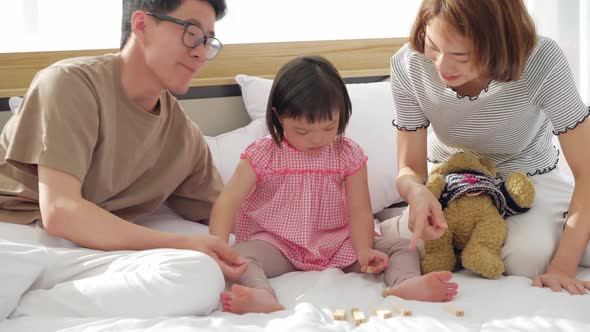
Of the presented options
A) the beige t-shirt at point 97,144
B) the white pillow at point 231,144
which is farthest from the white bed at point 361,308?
the white pillow at point 231,144

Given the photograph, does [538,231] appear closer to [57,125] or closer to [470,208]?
[470,208]

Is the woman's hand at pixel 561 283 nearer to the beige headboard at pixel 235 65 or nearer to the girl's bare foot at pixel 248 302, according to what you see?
the girl's bare foot at pixel 248 302

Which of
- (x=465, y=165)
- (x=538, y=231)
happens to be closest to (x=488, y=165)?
(x=465, y=165)

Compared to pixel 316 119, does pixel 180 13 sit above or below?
above

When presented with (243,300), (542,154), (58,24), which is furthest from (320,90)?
(58,24)

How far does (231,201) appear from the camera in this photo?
1594 millimetres

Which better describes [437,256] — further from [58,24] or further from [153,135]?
[58,24]

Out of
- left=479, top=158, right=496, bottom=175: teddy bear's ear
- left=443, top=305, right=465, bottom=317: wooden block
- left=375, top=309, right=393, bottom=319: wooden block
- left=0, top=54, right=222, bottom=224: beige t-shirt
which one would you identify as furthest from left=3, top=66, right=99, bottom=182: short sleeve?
left=479, top=158, right=496, bottom=175: teddy bear's ear

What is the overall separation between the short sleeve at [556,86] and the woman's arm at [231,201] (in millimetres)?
665

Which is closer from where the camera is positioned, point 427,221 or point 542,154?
point 427,221

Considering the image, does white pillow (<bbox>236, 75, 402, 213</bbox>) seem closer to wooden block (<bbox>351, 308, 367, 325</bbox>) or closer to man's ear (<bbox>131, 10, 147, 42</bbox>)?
man's ear (<bbox>131, 10, 147, 42</bbox>)

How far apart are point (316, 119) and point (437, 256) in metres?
0.40

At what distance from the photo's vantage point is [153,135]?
5.32ft

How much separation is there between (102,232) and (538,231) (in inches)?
36.6
